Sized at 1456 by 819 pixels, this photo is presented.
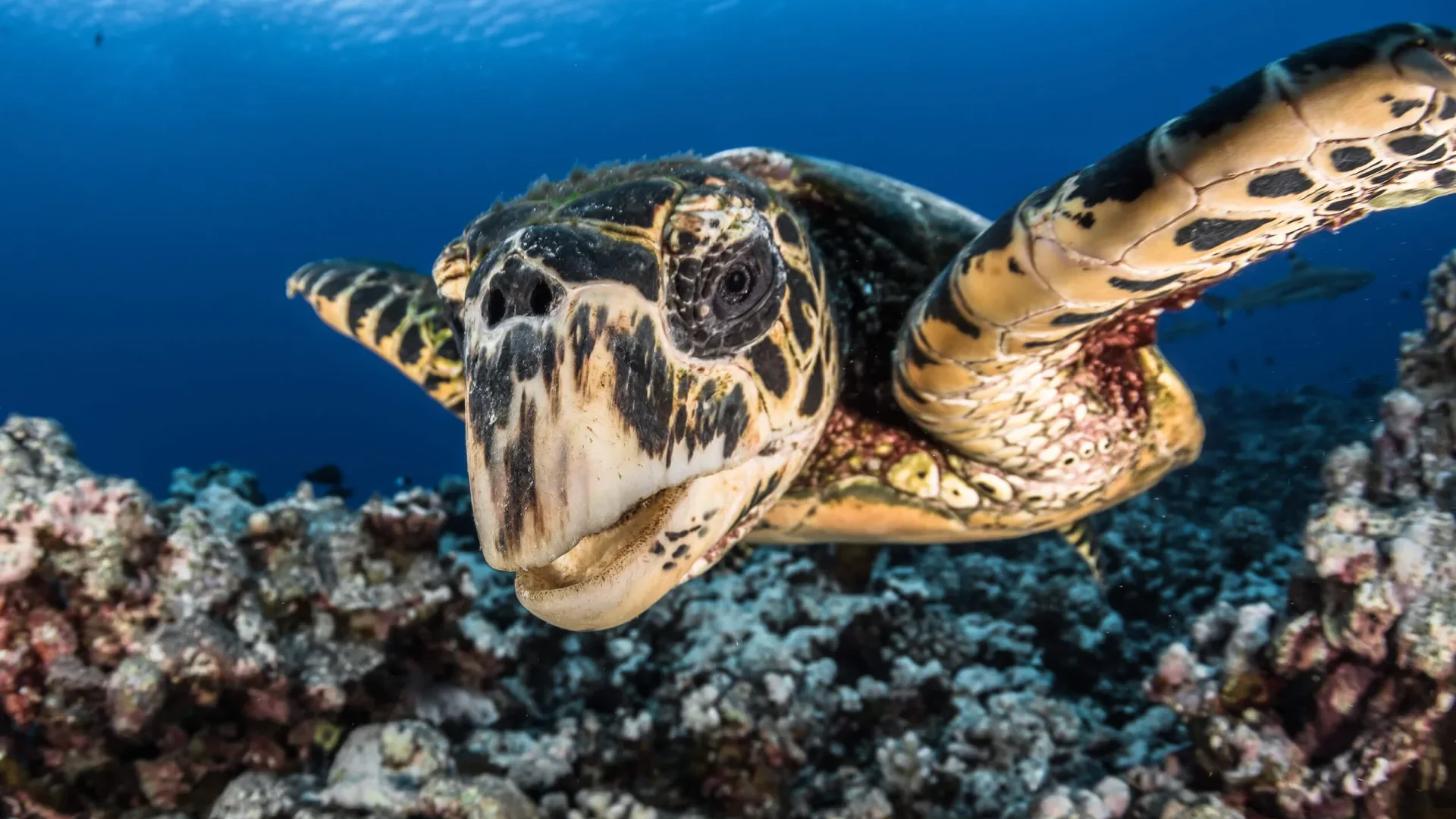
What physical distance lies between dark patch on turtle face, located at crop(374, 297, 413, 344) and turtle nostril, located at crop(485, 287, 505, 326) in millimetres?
1975

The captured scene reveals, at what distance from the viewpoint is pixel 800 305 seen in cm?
171

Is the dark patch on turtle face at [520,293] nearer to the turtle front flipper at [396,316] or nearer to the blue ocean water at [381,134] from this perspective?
the turtle front flipper at [396,316]

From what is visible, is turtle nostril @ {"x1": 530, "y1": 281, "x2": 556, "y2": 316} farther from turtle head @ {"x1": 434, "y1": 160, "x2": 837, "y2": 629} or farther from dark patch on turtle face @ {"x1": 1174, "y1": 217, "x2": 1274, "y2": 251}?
dark patch on turtle face @ {"x1": 1174, "y1": 217, "x2": 1274, "y2": 251}

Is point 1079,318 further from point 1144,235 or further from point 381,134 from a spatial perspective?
point 381,134

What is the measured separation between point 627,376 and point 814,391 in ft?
2.42

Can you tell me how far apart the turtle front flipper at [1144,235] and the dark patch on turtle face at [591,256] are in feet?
2.31

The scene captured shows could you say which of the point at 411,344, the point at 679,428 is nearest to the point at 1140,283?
the point at 679,428

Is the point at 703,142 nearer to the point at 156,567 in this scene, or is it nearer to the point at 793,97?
the point at 793,97

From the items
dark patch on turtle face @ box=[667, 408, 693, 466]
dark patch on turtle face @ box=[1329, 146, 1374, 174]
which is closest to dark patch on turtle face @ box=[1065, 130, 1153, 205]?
dark patch on turtle face @ box=[1329, 146, 1374, 174]

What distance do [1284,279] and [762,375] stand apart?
1199 cm

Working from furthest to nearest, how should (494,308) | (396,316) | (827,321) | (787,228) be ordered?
(396,316) → (827,321) → (787,228) → (494,308)

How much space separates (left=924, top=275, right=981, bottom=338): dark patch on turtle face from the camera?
64.1 inches

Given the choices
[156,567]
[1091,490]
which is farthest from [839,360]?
[156,567]

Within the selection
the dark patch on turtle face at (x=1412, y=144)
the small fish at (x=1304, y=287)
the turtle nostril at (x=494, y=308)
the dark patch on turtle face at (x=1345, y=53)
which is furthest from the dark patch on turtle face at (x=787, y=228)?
the small fish at (x=1304, y=287)
